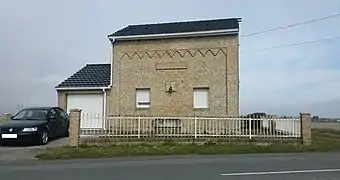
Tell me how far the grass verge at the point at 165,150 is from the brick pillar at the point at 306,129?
0.99 ft

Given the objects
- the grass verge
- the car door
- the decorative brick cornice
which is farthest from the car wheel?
the decorative brick cornice

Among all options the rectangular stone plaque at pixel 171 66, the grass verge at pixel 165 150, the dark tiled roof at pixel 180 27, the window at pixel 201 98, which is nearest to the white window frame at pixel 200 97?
the window at pixel 201 98

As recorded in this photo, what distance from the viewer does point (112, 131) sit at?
1773cm

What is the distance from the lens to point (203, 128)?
18156 mm

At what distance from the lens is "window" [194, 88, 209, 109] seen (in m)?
23.1

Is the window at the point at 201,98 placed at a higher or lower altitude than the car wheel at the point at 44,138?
higher

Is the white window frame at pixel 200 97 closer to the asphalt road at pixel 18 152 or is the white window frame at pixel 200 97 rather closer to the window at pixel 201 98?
the window at pixel 201 98

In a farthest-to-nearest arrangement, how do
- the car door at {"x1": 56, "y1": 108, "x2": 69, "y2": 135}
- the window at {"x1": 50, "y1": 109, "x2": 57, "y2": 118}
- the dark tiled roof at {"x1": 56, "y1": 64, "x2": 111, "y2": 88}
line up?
the dark tiled roof at {"x1": 56, "y1": 64, "x2": 111, "y2": 88} < the car door at {"x1": 56, "y1": 108, "x2": 69, "y2": 135} < the window at {"x1": 50, "y1": 109, "x2": 57, "y2": 118}

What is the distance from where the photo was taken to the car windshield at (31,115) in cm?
1790

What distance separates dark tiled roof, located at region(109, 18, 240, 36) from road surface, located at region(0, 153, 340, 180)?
1218 centimetres

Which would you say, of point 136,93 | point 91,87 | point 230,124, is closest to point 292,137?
point 230,124

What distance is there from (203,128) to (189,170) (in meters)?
7.85

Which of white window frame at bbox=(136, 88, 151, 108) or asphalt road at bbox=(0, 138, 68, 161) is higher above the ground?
white window frame at bbox=(136, 88, 151, 108)

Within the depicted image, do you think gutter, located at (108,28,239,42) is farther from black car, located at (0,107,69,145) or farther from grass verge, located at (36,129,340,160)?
grass verge, located at (36,129,340,160)
